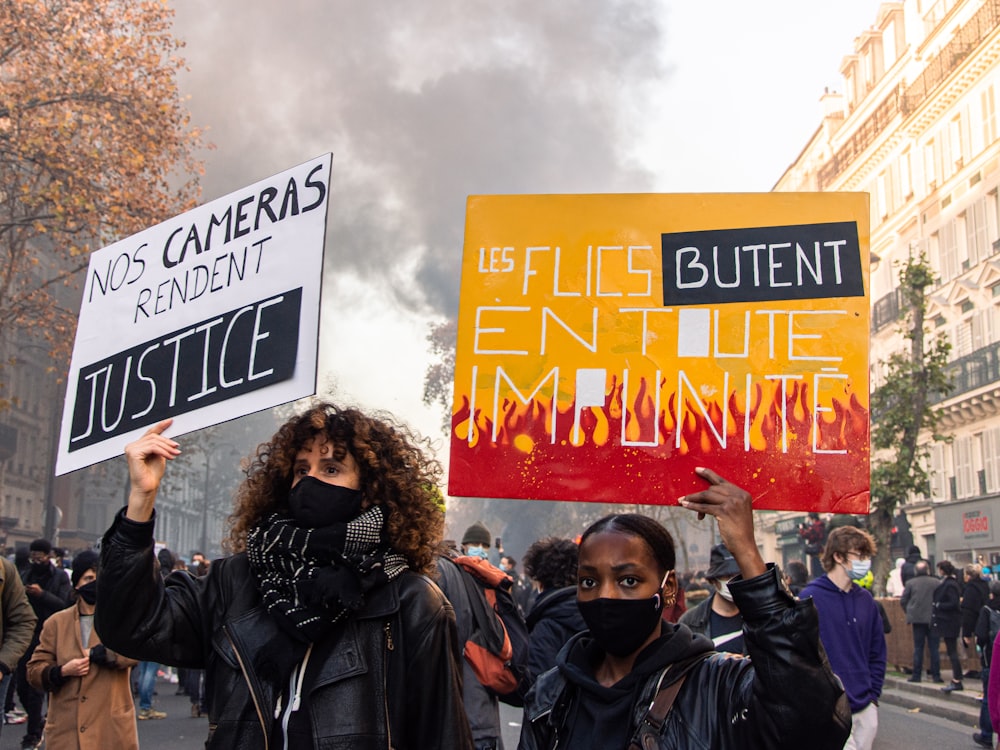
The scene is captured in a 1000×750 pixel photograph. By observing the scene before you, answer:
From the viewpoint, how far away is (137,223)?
71.2 feet

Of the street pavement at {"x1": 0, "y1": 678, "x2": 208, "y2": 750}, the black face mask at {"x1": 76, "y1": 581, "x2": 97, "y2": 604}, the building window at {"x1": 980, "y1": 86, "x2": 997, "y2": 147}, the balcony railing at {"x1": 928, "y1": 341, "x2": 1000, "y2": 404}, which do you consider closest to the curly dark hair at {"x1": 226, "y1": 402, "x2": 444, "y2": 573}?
the black face mask at {"x1": 76, "y1": 581, "x2": 97, "y2": 604}

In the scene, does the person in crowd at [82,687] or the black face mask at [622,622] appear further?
the person in crowd at [82,687]

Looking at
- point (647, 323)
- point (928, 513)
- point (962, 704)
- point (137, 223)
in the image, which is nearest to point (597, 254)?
point (647, 323)

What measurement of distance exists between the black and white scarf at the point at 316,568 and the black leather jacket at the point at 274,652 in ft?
0.19

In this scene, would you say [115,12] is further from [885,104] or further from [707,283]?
[885,104]

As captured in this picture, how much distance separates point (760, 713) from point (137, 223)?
20.9 metres

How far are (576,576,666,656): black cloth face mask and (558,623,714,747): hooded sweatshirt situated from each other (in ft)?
0.12

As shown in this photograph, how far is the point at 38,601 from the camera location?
10.6 meters

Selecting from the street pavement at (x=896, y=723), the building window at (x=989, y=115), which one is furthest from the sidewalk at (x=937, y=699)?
the building window at (x=989, y=115)

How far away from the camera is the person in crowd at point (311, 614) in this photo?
2809 millimetres

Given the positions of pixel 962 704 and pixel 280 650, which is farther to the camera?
pixel 962 704

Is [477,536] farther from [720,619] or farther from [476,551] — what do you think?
[720,619]

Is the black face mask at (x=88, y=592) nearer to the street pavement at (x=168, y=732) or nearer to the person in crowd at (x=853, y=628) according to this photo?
the street pavement at (x=168, y=732)

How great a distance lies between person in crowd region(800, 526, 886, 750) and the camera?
6.47 m
